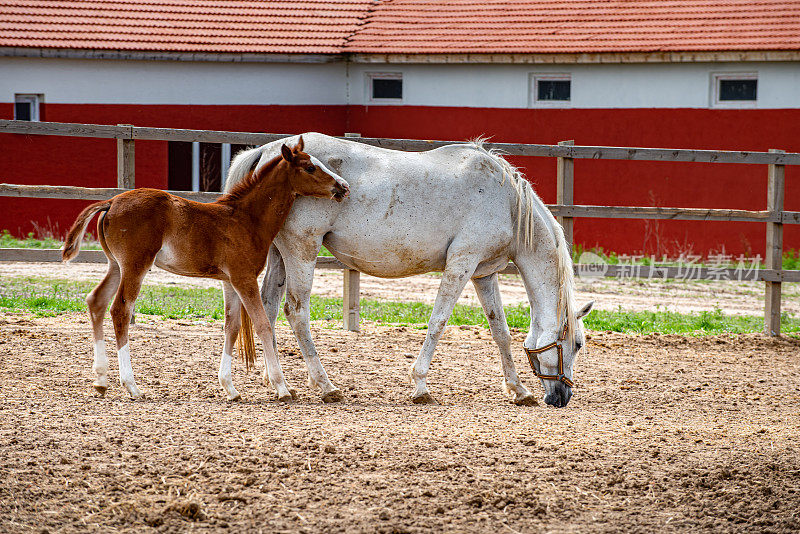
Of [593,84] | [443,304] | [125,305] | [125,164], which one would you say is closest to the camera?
[125,305]

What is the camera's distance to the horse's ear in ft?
19.4

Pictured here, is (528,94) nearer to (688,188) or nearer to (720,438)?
(688,188)

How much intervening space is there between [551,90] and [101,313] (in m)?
11.4

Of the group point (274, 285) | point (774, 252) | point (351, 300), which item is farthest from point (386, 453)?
point (774, 252)

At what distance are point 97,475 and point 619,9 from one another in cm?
1412

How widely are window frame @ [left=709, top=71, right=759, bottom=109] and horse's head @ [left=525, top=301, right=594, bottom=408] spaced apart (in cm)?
996

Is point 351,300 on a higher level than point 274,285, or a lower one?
lower

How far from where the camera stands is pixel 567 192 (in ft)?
30.3

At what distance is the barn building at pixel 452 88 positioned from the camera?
48.3 ft

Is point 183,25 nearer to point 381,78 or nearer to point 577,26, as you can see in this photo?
point 381,78

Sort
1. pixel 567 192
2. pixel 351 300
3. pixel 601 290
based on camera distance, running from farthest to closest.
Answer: pixel 601 290 < pixel 567 192 < pixel 351 300

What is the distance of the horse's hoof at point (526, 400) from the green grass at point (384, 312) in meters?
3.06

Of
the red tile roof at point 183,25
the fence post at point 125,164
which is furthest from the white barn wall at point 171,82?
the fence post at point 125,164

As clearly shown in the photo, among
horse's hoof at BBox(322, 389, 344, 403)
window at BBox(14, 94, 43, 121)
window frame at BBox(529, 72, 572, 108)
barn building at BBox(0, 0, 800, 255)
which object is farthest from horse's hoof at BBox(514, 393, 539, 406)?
window at BBox(14, 94, 43, 121)
